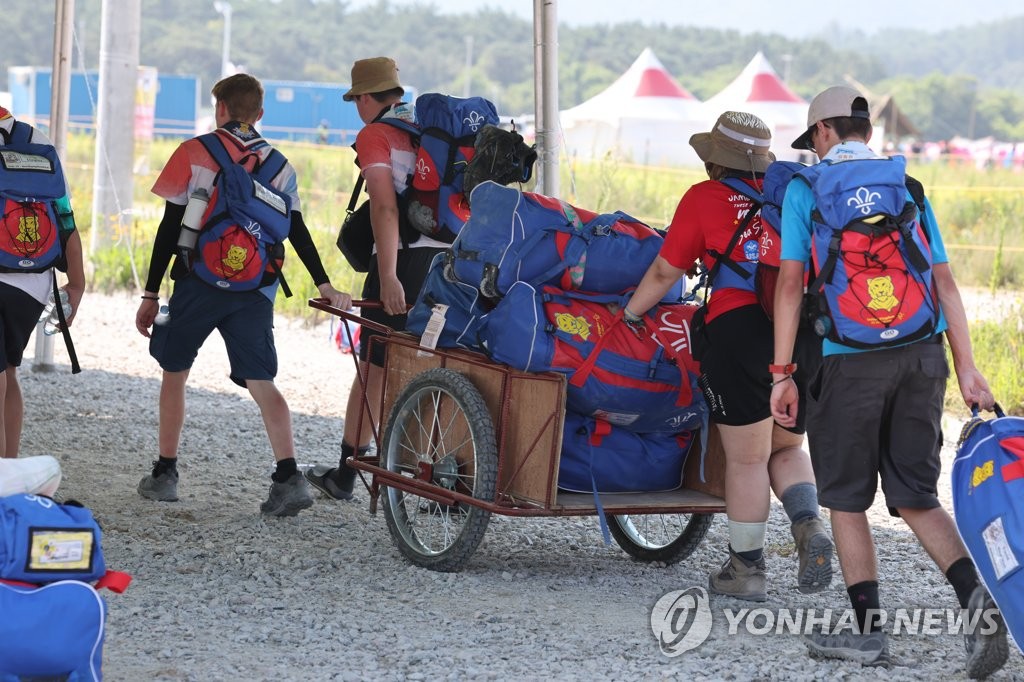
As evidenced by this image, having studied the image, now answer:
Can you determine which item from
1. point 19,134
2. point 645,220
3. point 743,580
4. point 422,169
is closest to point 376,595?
point 743,580

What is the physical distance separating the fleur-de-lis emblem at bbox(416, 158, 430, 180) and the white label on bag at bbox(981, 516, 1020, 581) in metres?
3.05

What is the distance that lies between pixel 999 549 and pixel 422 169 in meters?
3.16

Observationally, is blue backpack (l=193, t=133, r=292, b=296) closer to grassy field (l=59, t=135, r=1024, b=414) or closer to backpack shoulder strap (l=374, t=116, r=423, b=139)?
backpack shoulder strap (l=374, t=116, r=423, b=139)

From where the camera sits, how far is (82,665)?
3.46 meters

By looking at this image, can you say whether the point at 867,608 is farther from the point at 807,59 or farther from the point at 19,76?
the point at 807,59

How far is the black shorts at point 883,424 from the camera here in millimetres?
4223

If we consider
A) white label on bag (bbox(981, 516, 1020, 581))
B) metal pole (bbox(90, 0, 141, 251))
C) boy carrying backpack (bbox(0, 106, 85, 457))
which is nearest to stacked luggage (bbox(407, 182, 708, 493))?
white label on bag (bbox(981, 516, 1020, 581))

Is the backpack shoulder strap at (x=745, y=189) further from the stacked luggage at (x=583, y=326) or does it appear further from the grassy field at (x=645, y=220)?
the grassy field at (x=645, y=220)

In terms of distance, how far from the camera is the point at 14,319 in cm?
566

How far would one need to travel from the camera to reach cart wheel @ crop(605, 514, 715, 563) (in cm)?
571

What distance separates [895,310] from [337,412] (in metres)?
5.98

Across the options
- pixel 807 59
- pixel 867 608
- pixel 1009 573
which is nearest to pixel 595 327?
pixel 867 608

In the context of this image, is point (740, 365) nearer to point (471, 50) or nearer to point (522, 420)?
point (522, 420)

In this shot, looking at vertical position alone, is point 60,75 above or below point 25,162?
above
